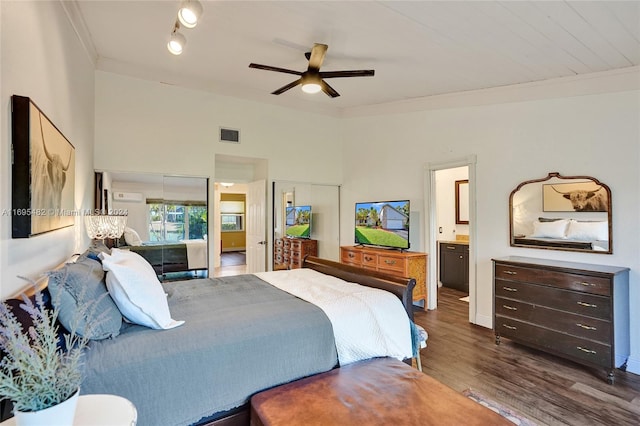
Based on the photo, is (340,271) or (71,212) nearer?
(71,212)

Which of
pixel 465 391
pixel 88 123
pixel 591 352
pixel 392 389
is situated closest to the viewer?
pixel 392 389

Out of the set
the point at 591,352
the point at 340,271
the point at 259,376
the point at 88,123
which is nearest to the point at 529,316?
the point at 591,352

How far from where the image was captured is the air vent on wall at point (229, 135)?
4.75 metres

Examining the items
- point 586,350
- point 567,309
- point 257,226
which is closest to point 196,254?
point 257,226

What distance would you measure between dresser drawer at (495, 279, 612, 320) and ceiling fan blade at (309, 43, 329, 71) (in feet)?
9.59

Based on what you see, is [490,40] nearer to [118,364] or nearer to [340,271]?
[340,271]

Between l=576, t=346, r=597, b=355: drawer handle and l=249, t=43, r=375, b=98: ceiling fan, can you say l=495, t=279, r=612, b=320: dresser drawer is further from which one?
l=249, t=43, r=375, b=98: ceiling fan

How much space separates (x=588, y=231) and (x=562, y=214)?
0.27m

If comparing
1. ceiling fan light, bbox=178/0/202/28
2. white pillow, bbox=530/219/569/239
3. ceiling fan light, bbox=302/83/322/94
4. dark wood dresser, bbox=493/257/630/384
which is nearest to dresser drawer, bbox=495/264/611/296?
dark wood dresser, bbox=493/257/630/384

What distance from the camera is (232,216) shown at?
11977mm

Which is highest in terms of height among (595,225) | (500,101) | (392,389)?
(500,101)

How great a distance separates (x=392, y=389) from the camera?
5.40 ft

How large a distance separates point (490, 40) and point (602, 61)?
1.10 metres

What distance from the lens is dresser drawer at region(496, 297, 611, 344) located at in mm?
2717
